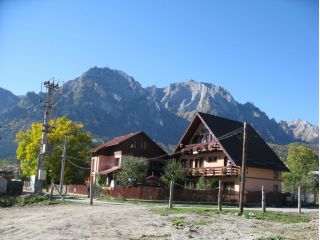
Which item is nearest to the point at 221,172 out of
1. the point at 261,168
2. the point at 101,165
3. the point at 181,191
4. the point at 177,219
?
the point at 261,168

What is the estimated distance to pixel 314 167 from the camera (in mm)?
80875

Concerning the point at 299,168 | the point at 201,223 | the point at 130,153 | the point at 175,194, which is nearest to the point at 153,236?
the point at 201,223

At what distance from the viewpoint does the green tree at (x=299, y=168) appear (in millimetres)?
69438

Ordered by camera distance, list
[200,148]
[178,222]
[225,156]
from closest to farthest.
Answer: [178,222] → [225,156] → [200,148]

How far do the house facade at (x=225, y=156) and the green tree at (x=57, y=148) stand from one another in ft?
54.7

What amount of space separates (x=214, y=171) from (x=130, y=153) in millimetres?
15618

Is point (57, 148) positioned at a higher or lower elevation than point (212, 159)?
higher

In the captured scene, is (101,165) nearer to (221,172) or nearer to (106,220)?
(221,172)

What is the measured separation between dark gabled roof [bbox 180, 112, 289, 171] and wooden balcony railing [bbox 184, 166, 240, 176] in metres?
1.01

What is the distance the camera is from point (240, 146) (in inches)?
2133

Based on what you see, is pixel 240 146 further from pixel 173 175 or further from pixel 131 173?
pixel 131 173

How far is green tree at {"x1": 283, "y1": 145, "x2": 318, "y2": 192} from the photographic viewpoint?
69438 millimetres

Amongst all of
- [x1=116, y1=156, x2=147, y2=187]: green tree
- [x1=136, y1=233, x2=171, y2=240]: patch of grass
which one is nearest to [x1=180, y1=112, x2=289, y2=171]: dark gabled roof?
[x1=116, y1=156, x2=147, y2=187]: green tree

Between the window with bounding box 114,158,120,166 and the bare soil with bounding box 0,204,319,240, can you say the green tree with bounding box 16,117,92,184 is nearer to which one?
the window with bounding box 114,158,120,166
